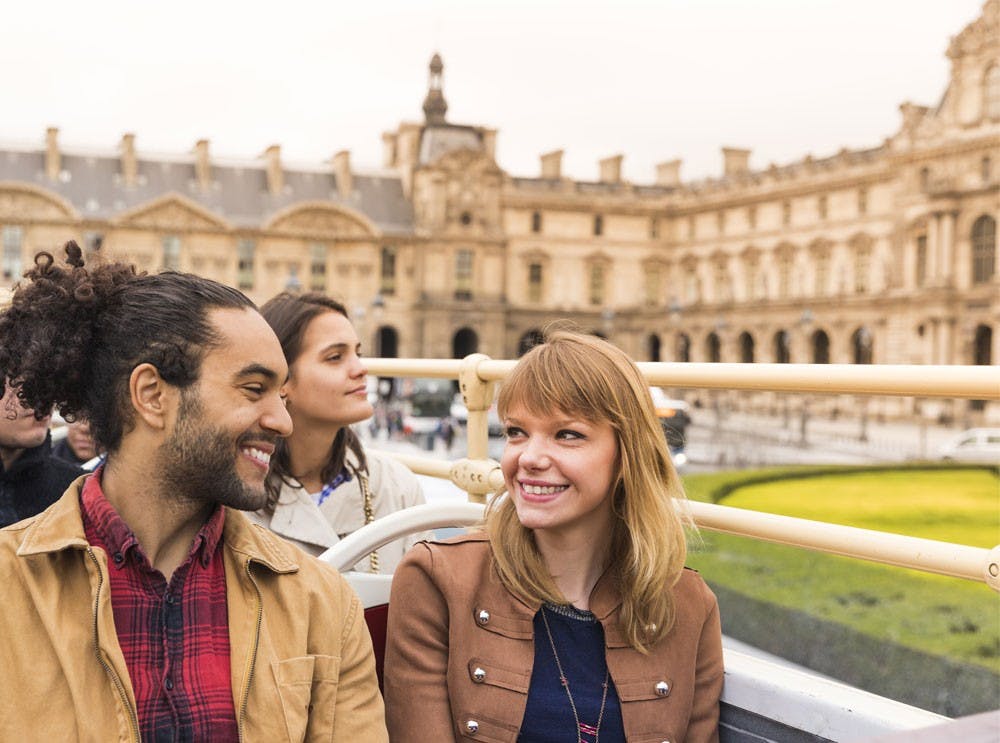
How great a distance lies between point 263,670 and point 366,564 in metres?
0.93

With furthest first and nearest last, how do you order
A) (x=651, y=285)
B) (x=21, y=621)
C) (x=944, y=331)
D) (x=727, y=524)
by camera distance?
(x=651, y=285) → (x=944, y=331) → (x=727, y=524) → (x=21, y=621)

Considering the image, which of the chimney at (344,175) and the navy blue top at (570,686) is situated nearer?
the navy blue top at (570,686)

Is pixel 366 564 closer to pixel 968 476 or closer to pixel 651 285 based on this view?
pixel 968 476

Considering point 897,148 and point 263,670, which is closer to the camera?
point 263,670

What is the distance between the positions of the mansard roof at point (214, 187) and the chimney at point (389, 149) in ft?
10.8

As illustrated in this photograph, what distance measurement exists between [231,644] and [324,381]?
125 cm

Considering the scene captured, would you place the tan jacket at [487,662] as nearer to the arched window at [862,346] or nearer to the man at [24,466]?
the man at [24,466]

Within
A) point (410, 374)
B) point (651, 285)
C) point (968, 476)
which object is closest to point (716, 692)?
point (410, 374)

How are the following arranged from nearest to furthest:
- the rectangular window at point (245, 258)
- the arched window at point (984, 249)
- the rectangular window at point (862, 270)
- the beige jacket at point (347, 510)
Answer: the beige jacket at point (347, 510) < the arched window at point (984, 249) < the rectangular window at point (862, 270) < the rectangular window at point (245, 258)

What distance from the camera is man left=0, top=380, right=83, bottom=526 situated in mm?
2656

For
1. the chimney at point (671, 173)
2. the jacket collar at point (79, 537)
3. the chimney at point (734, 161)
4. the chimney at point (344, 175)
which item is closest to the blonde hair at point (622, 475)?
the jacket collar at point (79, 537)

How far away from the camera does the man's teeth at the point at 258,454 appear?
75.7 inches

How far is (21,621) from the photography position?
168 cm

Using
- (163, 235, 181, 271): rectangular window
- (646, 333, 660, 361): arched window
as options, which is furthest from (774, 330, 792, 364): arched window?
(163, 235, 181, 271): rectangular window
